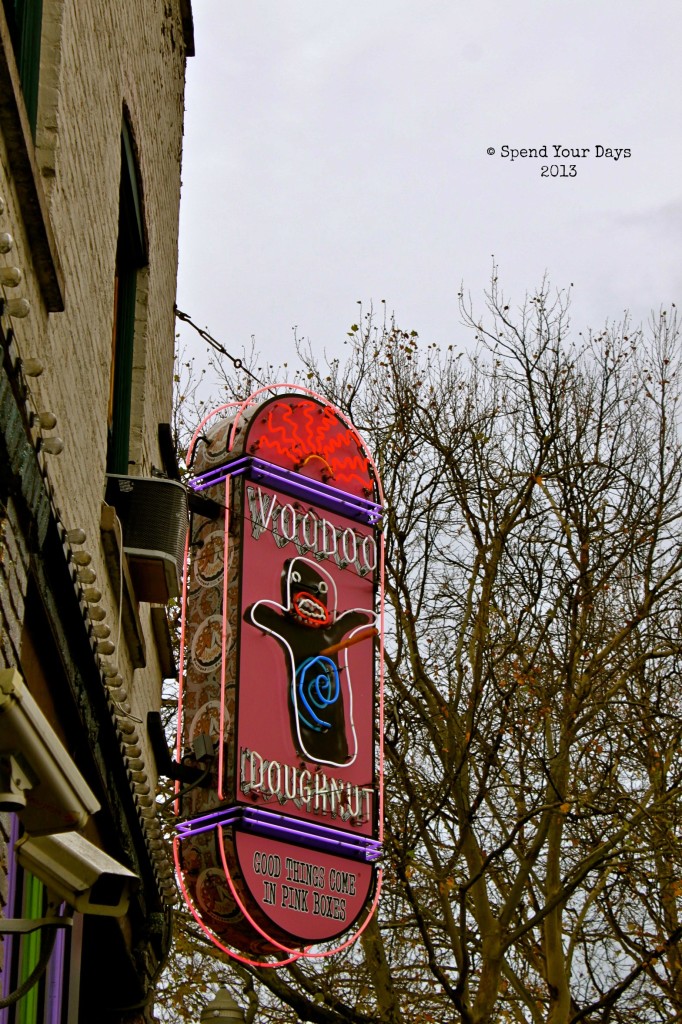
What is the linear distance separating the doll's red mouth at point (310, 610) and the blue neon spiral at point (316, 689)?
228mm

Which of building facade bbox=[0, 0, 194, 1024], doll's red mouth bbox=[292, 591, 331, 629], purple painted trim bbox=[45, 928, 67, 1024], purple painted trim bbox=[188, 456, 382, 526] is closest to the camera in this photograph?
building facade bbox=[0, 0, 194, 1024]

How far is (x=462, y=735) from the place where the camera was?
13969 mm

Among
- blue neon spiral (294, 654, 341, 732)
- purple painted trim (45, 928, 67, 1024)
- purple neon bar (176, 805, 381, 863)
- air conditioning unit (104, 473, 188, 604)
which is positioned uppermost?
air conditioning unit (104, 473, 188, 604)

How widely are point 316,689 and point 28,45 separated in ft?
16.9

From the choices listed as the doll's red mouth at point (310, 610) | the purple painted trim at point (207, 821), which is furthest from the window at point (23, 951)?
the doll's red mouth at point (310, 610)

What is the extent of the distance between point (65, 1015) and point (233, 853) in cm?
197

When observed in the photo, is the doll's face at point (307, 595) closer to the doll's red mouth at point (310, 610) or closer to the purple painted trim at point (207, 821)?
the doll's red mouth at point (310, 610)

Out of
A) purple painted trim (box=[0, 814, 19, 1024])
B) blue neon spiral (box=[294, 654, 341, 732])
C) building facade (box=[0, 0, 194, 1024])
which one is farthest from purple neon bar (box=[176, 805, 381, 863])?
purple painted trim (box=[0, 814, 19, 1024])

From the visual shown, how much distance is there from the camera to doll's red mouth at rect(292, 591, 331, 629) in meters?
9.60

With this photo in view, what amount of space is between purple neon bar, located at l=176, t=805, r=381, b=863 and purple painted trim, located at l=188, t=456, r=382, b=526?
228 cm

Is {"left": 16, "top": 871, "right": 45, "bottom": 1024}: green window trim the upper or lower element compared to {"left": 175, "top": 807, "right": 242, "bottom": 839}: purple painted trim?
lower

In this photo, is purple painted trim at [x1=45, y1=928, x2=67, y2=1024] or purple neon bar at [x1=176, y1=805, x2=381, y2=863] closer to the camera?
purple painted trim at [x1=45, y1=928, x2=67, y2=1024]

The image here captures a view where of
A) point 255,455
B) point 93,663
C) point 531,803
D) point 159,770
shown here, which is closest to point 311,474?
point 255,455

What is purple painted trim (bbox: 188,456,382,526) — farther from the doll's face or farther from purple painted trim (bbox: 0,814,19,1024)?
purple painted trim (bbox: 0,814,19,1024)
